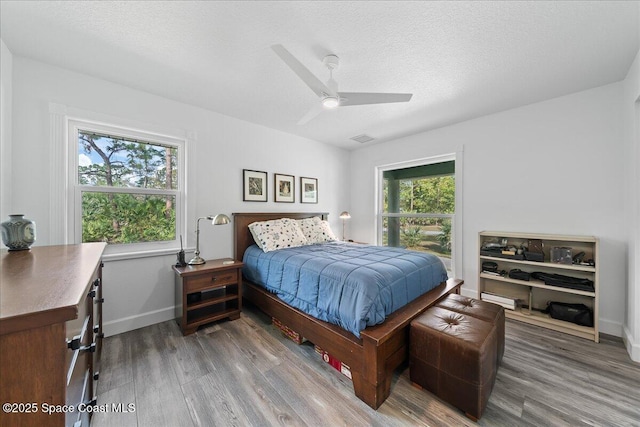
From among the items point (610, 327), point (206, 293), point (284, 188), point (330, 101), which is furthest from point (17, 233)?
point (610, 327)

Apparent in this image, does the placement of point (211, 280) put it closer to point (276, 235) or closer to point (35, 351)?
point (276, 235)

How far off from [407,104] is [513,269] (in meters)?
2.37

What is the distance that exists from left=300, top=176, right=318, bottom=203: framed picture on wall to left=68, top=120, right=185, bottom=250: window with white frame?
1.82 metres

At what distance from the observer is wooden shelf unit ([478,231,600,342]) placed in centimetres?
238

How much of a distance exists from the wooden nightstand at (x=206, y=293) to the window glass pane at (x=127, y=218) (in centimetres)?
54

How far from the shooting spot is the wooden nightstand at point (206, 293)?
2.44m

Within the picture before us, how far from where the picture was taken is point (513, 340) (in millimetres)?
2363

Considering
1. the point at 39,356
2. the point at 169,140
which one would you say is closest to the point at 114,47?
the point at 169,140

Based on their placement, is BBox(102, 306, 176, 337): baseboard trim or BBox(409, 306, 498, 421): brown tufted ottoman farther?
BBox(102, 306, 176, 337): baseboard trim

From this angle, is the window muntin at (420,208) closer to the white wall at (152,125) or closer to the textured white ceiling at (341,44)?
the textured white ceiling at (341,44)

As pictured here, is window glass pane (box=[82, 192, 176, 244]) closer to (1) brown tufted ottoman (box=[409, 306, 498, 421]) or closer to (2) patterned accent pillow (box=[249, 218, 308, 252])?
(2) patterned accent pillow (box=[249, 218, 308, 252])

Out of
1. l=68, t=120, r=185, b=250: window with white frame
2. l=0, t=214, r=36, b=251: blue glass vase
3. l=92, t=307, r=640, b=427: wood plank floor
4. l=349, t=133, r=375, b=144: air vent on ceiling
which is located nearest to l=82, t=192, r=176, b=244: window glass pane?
l=68, t=120, r=185, b=250: window with white frame

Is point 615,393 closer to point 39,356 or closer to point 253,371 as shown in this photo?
point 253,371

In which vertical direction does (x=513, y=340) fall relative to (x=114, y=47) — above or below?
below
